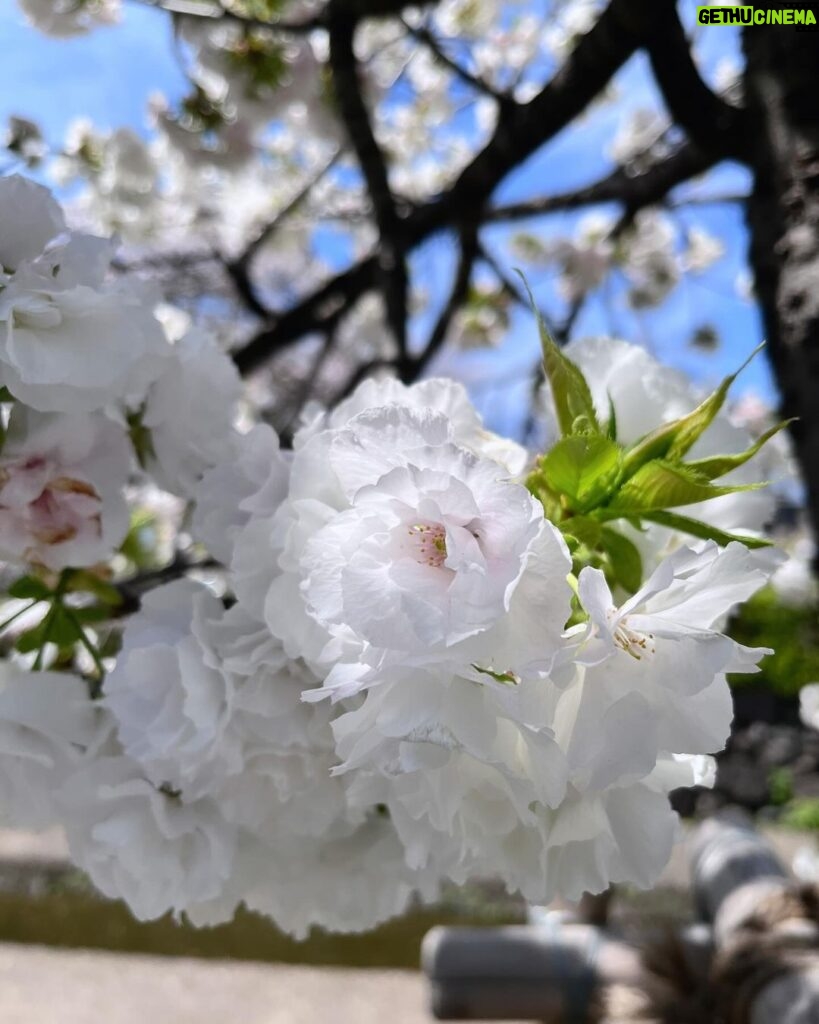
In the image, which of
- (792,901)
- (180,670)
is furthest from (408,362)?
(180,670)

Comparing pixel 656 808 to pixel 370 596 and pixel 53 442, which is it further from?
pixel 53 442

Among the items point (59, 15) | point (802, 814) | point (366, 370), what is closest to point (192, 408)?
point (366, 370)

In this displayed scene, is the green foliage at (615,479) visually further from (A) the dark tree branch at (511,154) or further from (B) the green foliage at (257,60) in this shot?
(B) the green foliage at (257,60)

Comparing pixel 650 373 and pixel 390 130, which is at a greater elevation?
pixel 390 130

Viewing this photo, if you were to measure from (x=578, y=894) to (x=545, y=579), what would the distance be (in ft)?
0.40

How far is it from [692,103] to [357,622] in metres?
0.80

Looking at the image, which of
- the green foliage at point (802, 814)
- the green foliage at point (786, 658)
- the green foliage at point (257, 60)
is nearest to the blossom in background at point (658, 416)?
the green foliage at point (257, 60)

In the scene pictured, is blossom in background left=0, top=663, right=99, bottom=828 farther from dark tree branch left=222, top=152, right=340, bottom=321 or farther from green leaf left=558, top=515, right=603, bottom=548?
dark tree branch left=222, top=152, right=340, bottom=321

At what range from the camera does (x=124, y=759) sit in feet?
1.05

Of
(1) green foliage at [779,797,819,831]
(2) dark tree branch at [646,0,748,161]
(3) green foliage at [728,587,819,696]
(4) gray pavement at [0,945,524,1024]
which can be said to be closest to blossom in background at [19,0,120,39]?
(2) dark tree branch at [646,0,748,161]

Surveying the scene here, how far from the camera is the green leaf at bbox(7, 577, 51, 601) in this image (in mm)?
377

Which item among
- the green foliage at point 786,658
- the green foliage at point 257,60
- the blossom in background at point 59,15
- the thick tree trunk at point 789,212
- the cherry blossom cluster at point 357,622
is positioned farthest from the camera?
the green foliage at point 786,658

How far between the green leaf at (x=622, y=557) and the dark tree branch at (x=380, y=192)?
913 millimetres

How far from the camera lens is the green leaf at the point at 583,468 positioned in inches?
9.8
